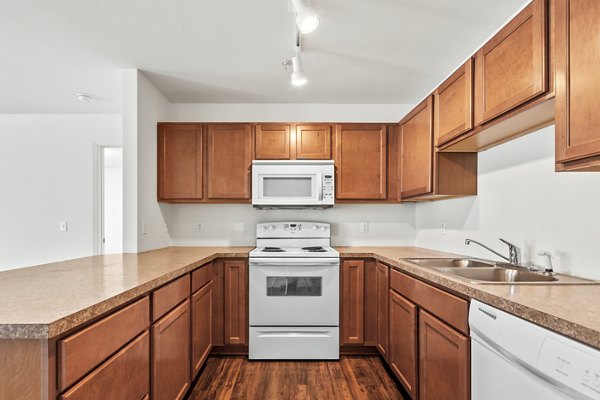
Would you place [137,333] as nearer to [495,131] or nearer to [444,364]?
[444,364]

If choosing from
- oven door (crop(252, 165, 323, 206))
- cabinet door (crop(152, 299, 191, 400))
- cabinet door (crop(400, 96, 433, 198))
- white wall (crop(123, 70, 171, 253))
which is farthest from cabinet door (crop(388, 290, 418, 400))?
white wall (crop(123, 70, 171, 253))

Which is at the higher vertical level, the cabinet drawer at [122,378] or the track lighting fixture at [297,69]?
the track lighting fixture at [297,69]

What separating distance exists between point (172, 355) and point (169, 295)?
1.13ft

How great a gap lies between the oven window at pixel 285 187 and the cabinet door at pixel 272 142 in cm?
22

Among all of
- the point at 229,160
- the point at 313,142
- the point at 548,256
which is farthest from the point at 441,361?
the point at 229,160

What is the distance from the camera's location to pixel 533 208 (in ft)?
5.60

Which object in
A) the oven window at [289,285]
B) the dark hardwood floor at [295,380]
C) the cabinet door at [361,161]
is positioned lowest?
the dark hardwood floor at [295,380]

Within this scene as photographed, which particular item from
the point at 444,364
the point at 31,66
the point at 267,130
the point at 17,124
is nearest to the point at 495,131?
the point at 444,364

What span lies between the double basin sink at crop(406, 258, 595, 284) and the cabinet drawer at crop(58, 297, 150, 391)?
1432 millimetres

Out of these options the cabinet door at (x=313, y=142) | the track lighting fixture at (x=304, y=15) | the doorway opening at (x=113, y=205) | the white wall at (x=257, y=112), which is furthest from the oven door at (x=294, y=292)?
the doorway opening at (x=113, y=205)

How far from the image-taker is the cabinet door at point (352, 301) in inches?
103

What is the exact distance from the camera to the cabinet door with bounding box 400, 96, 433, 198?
228 cm

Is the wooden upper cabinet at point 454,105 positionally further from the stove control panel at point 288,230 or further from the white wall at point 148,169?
the white wall at point 148,169

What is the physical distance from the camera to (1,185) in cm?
346
